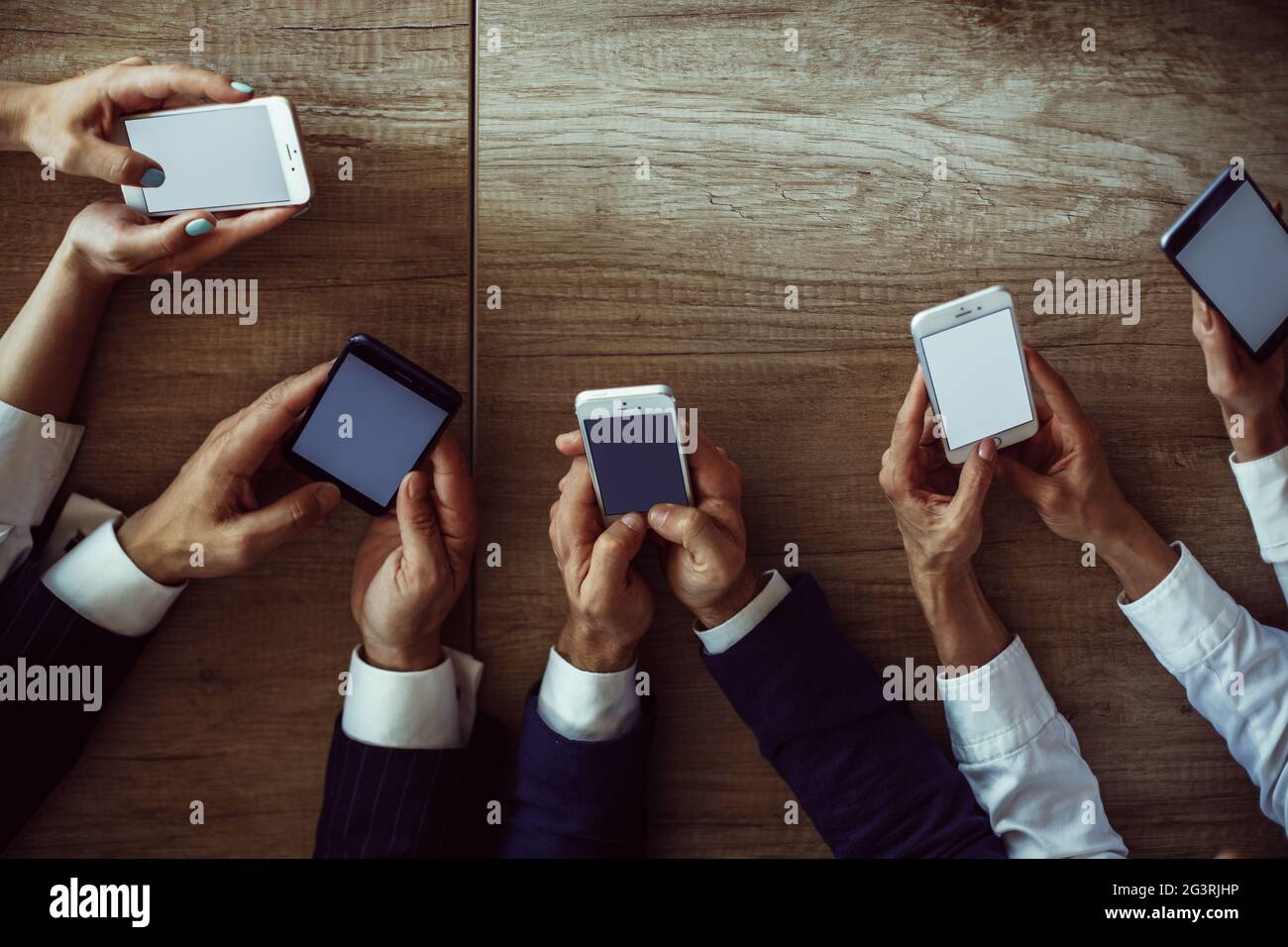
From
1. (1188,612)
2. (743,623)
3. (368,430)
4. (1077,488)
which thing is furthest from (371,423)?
(1188,612)

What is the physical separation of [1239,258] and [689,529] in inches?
28.0

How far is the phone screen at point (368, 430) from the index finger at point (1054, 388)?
66cm

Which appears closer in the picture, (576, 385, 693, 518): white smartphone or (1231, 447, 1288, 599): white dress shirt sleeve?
(576, 385, 693, 518): white smartphone

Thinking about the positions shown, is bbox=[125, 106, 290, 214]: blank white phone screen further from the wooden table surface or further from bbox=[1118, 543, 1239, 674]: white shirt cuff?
bbox=[1118, 543, 1239, 674]: white shirt cuff

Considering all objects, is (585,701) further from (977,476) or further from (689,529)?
(977,476)

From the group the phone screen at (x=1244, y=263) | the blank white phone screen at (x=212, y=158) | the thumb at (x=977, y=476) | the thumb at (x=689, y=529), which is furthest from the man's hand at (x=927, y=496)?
Answer: the blank white phone screen at (x=212, y=158)

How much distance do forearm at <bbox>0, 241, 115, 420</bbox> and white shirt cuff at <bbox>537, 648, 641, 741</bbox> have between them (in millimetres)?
646

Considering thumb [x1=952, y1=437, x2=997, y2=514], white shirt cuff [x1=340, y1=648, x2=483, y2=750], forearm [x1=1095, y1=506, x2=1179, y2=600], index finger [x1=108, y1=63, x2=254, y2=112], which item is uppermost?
index finger [x1=108, y1=63, x2=254, y2=112]

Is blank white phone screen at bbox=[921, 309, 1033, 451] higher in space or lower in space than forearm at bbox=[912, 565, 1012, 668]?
higher

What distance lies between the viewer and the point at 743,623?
3.37ft

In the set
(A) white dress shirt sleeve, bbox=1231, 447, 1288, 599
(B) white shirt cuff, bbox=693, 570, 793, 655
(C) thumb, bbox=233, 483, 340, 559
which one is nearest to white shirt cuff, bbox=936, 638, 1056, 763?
(B) white shirt cuff, bbox=693, 570, 793, 655

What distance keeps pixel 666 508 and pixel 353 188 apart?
527 millimetres

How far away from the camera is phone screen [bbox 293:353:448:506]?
100 cm

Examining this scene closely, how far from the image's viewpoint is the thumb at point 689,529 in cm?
97
